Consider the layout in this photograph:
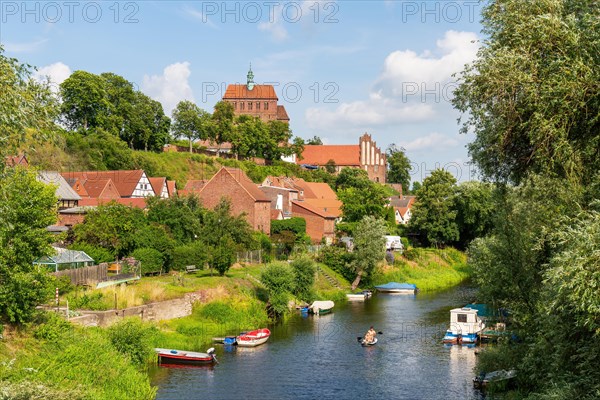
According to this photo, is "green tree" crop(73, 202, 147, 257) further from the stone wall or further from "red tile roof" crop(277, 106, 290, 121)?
"red tile roof" crop(277, 106, 290, 121)

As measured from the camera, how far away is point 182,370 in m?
31.6

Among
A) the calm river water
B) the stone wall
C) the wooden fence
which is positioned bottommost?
the calm river water

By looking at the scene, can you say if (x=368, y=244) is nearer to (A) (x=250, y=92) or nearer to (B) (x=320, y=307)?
(B) (x=320, y=307)

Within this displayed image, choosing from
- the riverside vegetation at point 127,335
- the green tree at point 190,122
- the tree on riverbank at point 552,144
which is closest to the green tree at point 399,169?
the green tree at point 190,122

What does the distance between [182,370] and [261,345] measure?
670 cm

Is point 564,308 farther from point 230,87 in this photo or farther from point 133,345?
point 230,87

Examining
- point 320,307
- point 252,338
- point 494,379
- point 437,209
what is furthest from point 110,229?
point 437,209

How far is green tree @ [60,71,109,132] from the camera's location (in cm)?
8383

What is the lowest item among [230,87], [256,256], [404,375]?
[404,375]

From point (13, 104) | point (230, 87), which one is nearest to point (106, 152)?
point (13, 104)

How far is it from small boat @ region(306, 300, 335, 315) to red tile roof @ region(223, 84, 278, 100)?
115333 mm

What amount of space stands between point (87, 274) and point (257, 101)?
12487 centimetres

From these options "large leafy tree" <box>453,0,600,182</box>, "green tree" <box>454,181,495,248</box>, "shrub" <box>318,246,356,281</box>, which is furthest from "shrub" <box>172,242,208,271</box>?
"green tree" <box>454,181,495,248</box>

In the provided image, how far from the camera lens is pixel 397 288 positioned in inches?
2429
